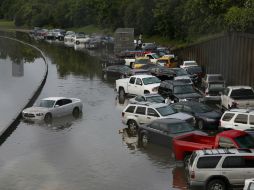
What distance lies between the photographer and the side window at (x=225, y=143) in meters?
23.5

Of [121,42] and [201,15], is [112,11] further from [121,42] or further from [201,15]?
[201,15]

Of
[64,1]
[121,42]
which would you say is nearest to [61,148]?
[121,42]

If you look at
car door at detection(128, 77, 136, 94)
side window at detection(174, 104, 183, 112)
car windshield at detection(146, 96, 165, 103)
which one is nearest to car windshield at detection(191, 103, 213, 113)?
side window at detection(174, 104, 183, 112)

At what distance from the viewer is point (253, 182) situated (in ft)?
56.2

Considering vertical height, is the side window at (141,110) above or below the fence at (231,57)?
below

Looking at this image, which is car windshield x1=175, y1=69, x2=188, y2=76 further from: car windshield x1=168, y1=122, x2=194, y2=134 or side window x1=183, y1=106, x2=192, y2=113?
car windshield x1=168, y1=122, x2=194, y2=134

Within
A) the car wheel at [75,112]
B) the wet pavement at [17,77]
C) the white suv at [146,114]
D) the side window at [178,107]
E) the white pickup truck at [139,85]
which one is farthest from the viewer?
the white pickup truck at [139,85]

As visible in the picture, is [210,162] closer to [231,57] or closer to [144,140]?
[144,140]

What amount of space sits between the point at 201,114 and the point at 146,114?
10.3 ft

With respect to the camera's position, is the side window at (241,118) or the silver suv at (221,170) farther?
the side window at (241,118)

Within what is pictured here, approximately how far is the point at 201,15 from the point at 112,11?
167ft

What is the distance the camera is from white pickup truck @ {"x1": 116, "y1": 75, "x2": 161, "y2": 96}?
42906 mm

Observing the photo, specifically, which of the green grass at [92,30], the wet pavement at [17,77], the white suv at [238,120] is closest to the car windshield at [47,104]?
the wet pavement at [17,77]

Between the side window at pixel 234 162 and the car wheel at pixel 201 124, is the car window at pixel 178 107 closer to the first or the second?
the car wheel at pixel 201 124
